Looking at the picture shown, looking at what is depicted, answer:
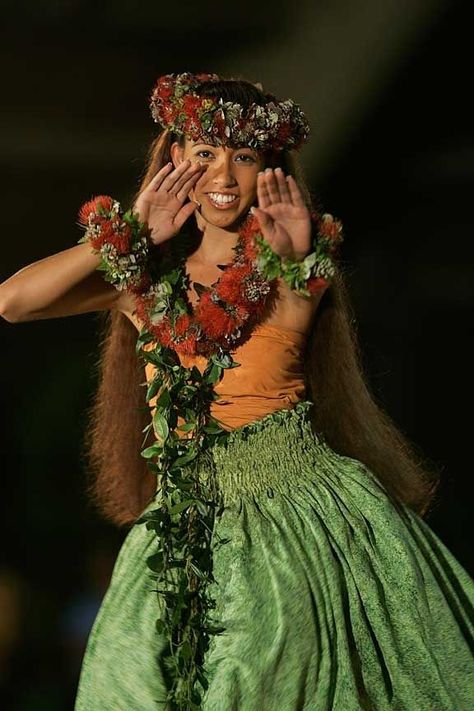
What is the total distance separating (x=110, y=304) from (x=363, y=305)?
892mm

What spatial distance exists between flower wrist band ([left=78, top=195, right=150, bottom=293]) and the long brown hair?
25cm

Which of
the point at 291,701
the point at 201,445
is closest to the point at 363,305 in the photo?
the point at 201,445

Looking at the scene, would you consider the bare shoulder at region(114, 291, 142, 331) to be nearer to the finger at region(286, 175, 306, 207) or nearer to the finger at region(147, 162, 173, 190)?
the finger at region(147, 162, 173, 190)

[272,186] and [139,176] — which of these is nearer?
A: [272,186]

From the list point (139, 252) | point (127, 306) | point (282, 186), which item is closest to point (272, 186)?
point (282, 186)

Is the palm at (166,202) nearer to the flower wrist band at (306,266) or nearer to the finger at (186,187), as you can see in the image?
the finger at (186,187)

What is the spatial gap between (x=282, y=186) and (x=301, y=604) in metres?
0.70

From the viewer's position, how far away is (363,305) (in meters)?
2.95

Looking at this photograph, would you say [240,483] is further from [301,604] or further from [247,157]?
[247,157]

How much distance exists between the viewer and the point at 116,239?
6.79 ft

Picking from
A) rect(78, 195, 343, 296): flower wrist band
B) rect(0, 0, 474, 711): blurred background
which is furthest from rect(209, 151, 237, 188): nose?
rect(0, 0, 474, 711): blurred background

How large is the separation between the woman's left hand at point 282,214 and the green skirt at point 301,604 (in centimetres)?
30

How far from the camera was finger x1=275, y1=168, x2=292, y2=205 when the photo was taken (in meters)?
2.07

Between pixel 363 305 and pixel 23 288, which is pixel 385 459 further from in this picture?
pixel 23 288
